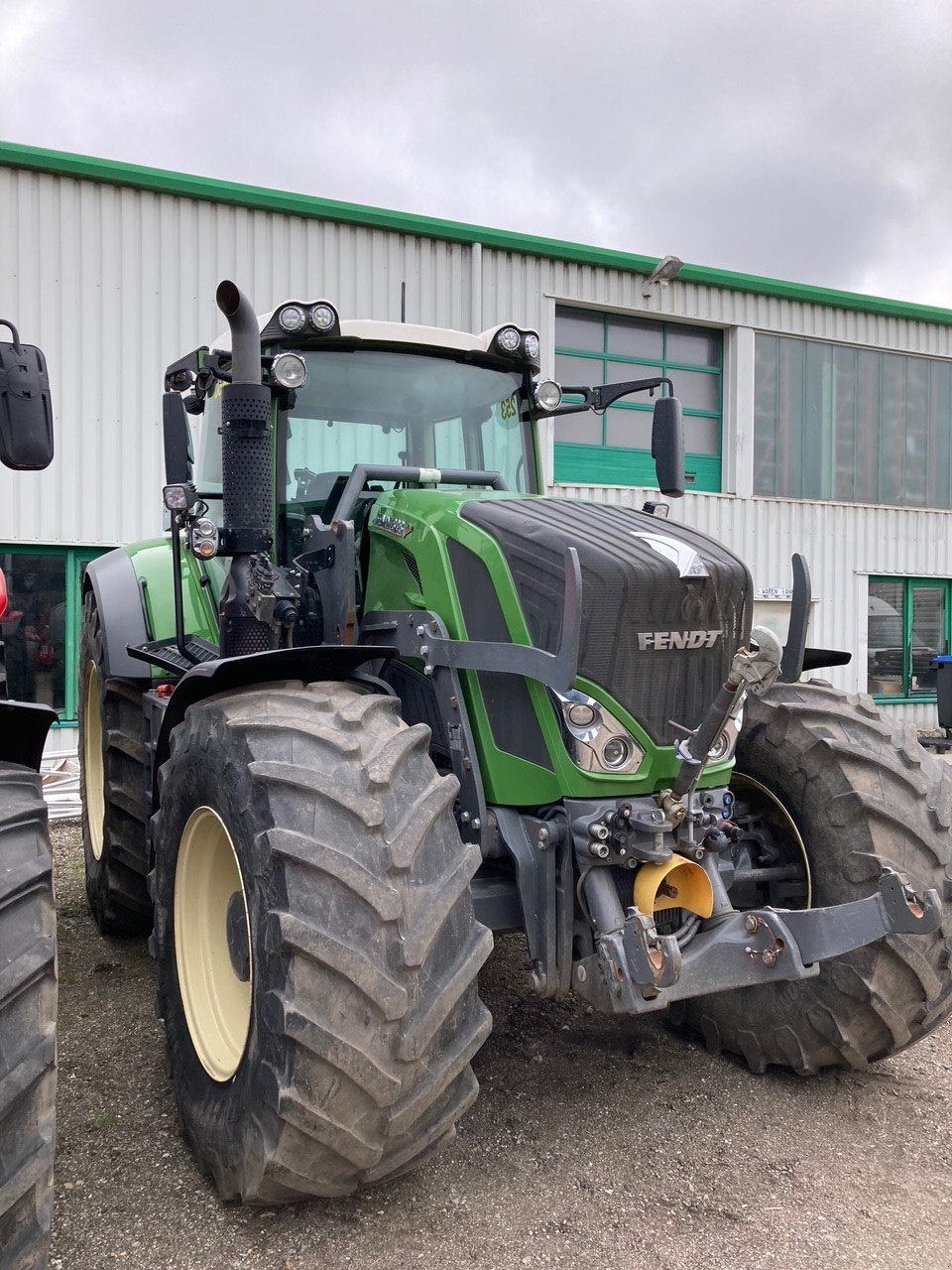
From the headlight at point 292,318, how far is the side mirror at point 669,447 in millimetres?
1407

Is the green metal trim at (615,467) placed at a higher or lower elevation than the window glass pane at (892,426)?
lower

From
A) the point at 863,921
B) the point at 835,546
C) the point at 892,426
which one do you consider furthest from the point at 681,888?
the point at 892,426

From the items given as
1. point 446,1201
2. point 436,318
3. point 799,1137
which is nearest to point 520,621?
point 446,1201

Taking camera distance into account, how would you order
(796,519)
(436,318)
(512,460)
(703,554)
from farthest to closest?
(796,519)
(436,318)
(512,460)
(703,554)

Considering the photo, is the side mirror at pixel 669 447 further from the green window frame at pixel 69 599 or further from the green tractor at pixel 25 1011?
the green window frame at pixel 69 599

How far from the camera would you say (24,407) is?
2.92 m

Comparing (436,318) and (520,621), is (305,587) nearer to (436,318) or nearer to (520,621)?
(520,621)

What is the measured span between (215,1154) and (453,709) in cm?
139

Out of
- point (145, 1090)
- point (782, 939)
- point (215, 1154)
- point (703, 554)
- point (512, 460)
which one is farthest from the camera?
point (512, 460)

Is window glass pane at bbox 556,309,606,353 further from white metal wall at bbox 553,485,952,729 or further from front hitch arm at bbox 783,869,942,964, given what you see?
front hitch arm at bbox 783,869,942,964

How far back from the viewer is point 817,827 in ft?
11.9

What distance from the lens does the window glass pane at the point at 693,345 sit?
49.1 feet

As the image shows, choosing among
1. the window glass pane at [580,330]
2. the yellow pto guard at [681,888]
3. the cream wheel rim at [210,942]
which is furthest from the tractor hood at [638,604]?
the window glass pane at [580,330]

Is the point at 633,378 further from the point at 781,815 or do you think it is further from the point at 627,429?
the point at 781,815
